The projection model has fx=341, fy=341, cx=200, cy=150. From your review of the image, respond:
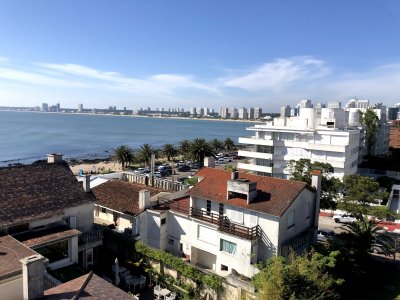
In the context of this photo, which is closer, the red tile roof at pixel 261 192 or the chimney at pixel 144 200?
the red tile roof at pixel 261 192

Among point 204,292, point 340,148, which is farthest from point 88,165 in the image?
point 204,292

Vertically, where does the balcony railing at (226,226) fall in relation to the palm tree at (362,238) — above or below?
above

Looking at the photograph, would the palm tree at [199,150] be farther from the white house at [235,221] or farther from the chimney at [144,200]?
the chimney at [144,200]

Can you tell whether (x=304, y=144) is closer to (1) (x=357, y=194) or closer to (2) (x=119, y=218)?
(1) (x=357, y=194)

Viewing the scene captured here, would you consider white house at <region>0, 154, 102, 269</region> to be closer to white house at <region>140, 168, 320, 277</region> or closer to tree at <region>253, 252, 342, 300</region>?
white house at <region>140, 168, 320, 277</region>

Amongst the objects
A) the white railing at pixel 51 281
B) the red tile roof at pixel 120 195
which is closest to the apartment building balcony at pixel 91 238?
the red tile roof at pixel 120 195

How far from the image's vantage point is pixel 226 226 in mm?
29031

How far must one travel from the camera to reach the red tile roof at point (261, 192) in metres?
27.7

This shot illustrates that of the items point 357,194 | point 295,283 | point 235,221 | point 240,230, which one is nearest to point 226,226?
point 235,221

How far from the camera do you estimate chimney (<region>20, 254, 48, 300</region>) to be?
14.7 meters

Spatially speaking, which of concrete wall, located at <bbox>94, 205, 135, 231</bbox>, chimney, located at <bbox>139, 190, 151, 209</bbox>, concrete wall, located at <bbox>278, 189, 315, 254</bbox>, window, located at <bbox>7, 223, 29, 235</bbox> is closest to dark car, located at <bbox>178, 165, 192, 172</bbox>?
concrete wall, located at <bbox>94, 205, 135, 231</bbox>

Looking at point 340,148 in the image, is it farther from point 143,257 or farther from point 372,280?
point 143,257

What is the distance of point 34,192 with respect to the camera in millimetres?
28375

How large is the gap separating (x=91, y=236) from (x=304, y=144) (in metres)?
51.3
